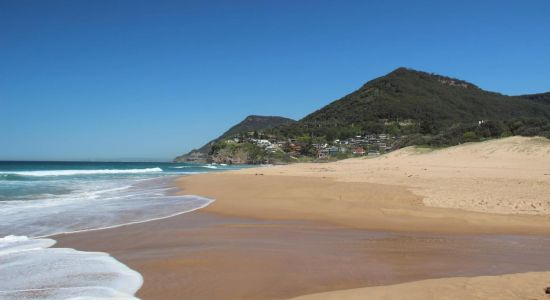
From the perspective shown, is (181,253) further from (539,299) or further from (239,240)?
(539,299)

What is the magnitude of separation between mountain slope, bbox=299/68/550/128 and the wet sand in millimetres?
102770

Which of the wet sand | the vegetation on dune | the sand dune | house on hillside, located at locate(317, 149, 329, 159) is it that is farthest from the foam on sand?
house on hillside, located at locate(317, 149, 329, 159)

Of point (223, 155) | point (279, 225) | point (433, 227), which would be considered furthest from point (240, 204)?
point (223, 155)

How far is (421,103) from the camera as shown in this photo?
401 ft

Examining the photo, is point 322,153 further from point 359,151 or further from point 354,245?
point 354,245

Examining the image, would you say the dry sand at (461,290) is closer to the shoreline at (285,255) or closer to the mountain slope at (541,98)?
the shoreline at (285,255)

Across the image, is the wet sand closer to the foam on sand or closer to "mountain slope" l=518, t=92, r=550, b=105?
the foam on sand

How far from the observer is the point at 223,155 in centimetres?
11562

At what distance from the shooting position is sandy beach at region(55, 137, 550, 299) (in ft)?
15.3

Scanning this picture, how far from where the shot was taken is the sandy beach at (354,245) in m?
4.68

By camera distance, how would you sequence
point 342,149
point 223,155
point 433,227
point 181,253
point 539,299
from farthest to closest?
1. point 223,155
2. point 342,149
3. point 433,227
4. point 181,253
5. point 539,299

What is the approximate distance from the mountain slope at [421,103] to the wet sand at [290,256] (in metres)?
103

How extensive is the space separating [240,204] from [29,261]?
6977mm

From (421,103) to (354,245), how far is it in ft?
404
